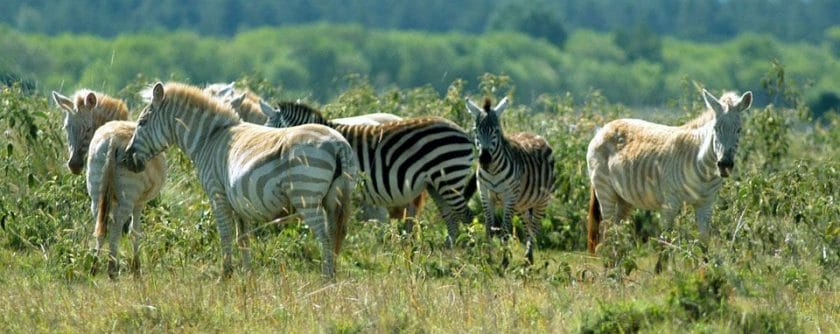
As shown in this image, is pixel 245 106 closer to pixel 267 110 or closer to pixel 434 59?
pixel 267 110

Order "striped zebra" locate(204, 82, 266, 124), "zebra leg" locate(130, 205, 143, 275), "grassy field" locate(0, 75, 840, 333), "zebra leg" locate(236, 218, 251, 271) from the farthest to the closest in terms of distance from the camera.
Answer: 1. "striped zebra" locate(204, 82, 266, 124)
2. "zebra leg" locate(130, 205, 143, 275)
3. "zebra leg" locate(236, 218, 251, 271)
4. "grassy field" locate(0, 75, 840, 333)

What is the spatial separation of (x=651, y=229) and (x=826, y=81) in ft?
268

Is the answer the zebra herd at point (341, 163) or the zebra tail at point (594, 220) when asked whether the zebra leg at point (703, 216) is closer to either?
the zebra herd at point (341, 163)

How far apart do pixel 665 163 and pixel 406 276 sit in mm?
3032

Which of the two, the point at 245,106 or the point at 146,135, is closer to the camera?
the point at 146,135

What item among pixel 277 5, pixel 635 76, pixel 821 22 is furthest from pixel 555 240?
pixel 821 22

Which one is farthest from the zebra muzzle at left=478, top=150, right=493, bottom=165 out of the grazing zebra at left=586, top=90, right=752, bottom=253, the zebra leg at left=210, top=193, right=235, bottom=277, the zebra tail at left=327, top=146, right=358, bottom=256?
the zebra leg at left=210, top=193, right=235, bottom=277

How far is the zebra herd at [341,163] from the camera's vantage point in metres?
9.99

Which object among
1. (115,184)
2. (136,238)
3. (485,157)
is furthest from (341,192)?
(485,157)

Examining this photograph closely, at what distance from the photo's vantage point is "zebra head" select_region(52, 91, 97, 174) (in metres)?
11.9

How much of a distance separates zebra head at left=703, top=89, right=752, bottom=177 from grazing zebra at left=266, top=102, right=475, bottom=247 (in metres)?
2.58

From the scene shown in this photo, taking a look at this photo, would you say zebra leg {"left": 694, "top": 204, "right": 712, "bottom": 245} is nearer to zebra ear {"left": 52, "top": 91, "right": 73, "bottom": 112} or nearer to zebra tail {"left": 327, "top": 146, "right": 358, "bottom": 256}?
zebra tail {"left": 327, "top": 146, "right": 358, "bottom": 256}

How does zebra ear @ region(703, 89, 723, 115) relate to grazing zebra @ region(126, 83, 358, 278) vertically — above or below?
above

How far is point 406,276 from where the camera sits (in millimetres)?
9461
